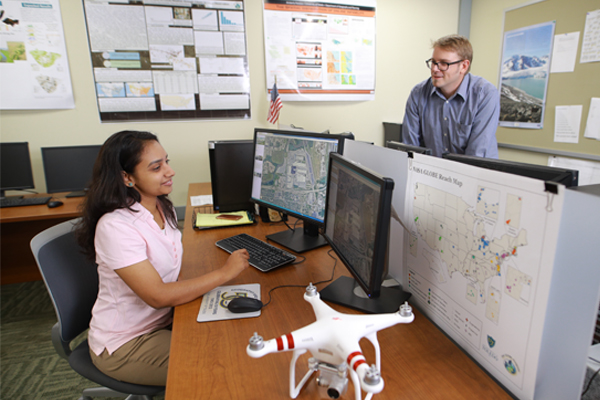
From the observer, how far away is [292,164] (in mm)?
1469

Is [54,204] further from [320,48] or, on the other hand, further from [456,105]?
[456,105]

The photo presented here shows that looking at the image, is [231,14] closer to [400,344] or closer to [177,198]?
[177,198]

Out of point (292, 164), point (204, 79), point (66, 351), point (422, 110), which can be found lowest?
point (66, 351)

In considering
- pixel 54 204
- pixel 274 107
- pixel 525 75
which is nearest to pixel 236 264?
pixel 54 204

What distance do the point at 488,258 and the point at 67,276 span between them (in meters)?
1.36

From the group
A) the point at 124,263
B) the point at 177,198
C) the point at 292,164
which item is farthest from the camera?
the point at 177,198

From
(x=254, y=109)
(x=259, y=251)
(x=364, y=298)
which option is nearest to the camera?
(x=364, y=298)

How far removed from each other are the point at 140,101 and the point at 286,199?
229 cm

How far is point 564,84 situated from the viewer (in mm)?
2691

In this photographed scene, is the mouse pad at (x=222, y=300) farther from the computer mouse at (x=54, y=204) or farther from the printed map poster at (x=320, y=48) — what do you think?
the printed map poster at (x=320, y=48)

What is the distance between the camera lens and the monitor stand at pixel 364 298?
38.9 inches

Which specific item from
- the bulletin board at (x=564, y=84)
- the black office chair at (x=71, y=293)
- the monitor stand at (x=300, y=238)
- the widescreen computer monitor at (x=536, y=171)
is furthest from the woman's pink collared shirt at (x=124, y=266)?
the bulletin board at (x=564, y=84)

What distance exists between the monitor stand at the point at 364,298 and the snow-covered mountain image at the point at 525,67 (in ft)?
9.00

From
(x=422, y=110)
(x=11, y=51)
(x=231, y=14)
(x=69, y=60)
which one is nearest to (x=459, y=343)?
(x=422, y=110)
